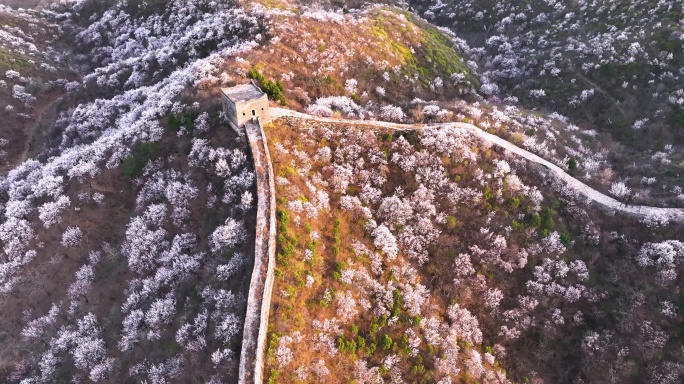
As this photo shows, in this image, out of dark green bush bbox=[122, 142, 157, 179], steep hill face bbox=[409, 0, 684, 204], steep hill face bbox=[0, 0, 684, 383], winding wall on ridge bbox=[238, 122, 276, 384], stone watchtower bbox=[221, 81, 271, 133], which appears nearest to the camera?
winding wall on ridge bbox=[238, 122, 276, 384]

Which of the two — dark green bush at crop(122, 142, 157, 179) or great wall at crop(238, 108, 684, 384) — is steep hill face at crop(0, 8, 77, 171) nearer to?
dark green bush at crop(122, 142, 157, 179)

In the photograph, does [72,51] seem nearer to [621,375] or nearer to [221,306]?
[221,306]

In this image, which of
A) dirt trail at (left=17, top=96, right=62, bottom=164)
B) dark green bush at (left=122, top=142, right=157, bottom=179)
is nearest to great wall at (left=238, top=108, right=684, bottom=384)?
dark green bush at (left=122, top=142, right=157, bottom=179)

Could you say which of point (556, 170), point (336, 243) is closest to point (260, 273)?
point (336, 243)

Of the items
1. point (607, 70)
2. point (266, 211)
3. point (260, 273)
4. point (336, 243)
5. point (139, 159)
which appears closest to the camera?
point (260, 273)

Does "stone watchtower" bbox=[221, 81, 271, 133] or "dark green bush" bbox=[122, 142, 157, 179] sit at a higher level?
"stone watchtower" bbox=[221, 81, 271, 133]

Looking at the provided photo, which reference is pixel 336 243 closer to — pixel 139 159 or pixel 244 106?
pixel 244 106

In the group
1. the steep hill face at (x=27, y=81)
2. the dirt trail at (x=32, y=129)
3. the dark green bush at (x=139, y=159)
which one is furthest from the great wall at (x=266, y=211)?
the steep hill face at (x=27, y=81)
